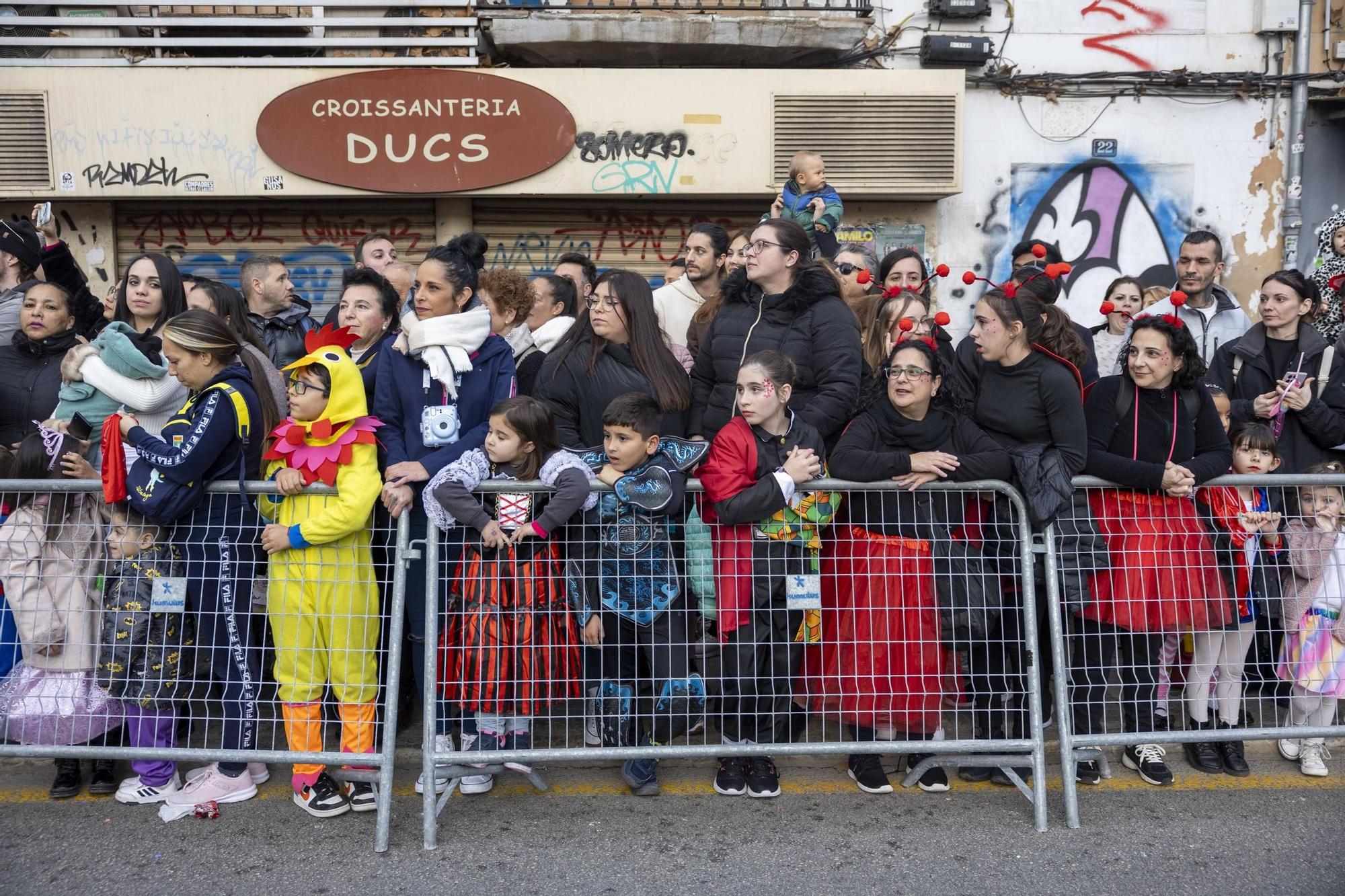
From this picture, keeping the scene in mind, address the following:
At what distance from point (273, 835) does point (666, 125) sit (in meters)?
7.09

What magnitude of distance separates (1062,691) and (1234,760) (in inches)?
44.8

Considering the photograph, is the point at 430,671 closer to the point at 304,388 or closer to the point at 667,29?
the point at 304,388

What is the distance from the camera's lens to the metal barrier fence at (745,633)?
431cm

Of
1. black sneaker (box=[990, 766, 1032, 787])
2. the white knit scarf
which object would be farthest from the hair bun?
black sneaker (box=[990, 766, 1032, 787])

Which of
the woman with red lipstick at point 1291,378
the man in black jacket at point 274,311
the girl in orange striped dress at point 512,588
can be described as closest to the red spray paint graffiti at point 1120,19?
the woman with red lipstick at point 1291,378

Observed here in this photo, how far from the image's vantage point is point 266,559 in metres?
4.59

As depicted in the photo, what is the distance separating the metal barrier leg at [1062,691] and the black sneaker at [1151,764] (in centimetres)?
48

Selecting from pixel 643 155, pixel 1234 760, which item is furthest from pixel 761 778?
pixel 643 155

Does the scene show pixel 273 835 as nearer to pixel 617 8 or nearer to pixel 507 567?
pixel 507 567

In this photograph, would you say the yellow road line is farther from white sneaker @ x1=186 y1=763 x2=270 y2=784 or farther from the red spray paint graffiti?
the red spray paint graffiti

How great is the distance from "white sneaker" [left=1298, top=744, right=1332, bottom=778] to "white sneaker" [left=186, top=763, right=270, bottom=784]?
4.46m

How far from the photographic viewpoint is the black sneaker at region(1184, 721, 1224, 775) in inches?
189

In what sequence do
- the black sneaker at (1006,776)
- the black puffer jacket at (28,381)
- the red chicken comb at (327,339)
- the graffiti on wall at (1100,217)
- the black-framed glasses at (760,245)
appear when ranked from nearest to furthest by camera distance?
1. the red chicken comb at (327,339)
2. the black sneaker at (1006,776)
3. the black-framed glasses at (760,245)
4. the black puffer jacket at (28,381)
5. the graffiti on wall at (1100,217)

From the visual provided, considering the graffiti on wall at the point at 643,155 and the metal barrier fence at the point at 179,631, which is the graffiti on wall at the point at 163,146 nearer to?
the graffiti on wall at the point at 643,155
